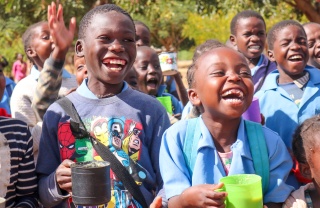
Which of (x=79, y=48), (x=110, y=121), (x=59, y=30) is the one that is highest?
(x=59, y=30)

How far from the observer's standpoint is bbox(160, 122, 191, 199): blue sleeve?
8.09ft

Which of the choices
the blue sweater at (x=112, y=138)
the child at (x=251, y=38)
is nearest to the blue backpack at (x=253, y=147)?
the blue sweater at (x=112, y=138)

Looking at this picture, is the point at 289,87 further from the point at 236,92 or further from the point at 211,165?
the point at 211,165

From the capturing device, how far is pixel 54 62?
2965mm

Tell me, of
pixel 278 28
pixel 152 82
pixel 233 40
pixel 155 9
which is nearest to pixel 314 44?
pixel 233 40

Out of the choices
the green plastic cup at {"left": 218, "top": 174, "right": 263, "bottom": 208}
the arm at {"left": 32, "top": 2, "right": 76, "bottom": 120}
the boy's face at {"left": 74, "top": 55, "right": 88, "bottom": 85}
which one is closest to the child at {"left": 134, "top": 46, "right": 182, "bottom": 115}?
the boy's face at {"left": 74, "top": 55, "right": 88, "bottom": 85}

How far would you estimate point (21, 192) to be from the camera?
2.65m

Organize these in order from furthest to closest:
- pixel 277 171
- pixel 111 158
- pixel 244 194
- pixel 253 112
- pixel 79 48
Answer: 1. pixel 253 112
2. pixel 79 48
3. pixel 111 158
4. pixel 277 171
5. pixel 244 194

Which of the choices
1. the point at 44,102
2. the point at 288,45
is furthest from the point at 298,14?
the point at 44,102

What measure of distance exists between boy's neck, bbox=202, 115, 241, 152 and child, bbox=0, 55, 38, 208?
37.4 inches

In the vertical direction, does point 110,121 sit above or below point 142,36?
below

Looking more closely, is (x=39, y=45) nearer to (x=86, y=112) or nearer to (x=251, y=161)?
(x=86, y=112)

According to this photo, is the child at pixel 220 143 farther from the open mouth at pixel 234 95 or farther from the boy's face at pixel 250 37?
the boy's face at pixel 250 37

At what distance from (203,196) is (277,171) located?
448 mm
